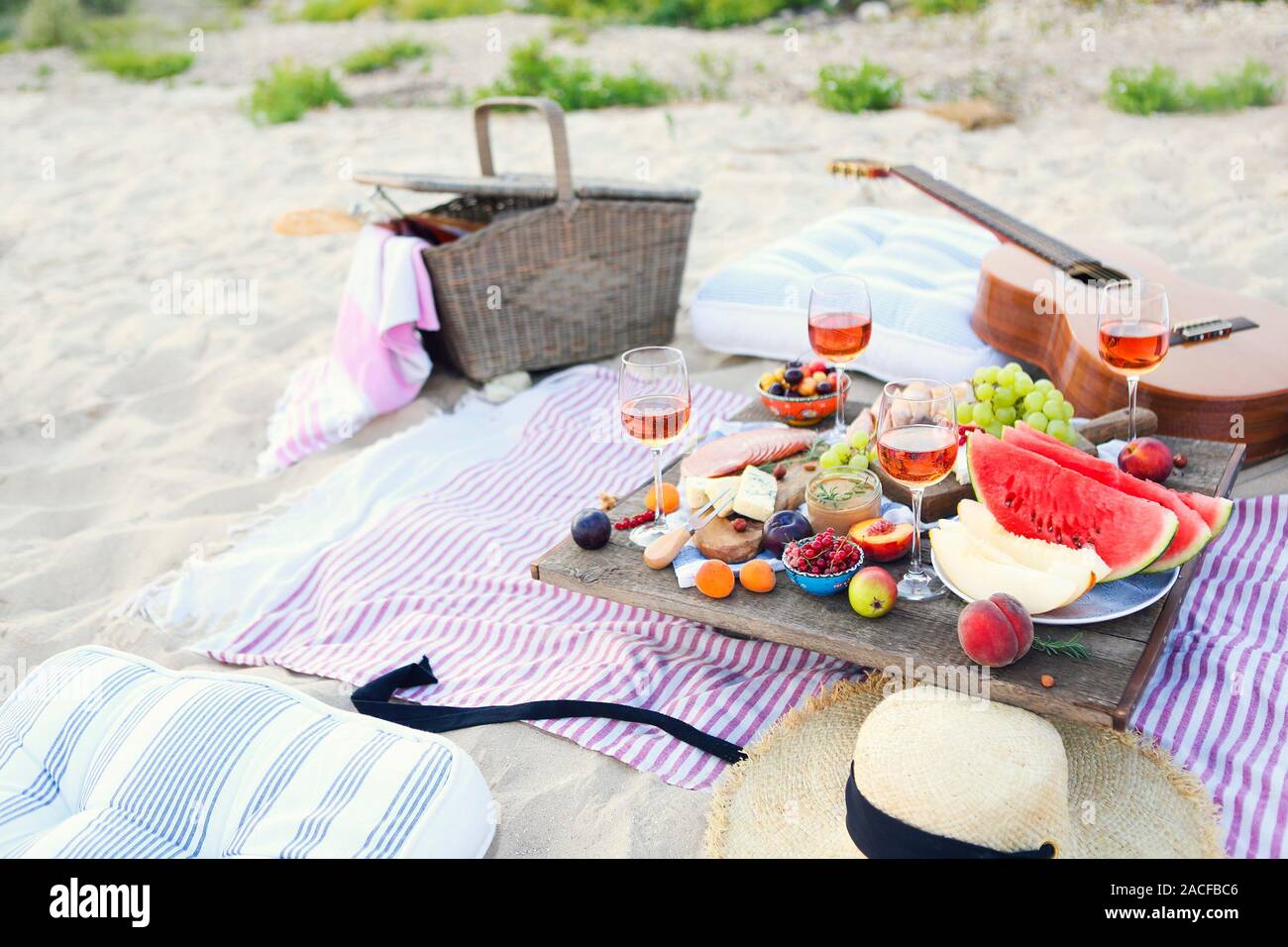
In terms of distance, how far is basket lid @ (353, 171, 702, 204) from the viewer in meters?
4.52

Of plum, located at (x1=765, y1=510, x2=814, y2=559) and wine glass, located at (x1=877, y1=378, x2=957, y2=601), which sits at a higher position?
wine glass, located at (x1=877, y1=378, x2=957, y2=601)

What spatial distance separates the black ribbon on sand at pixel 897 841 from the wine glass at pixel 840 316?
1.31 m

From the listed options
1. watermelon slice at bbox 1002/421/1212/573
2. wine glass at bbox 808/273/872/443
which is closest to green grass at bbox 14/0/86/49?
wine glass at bbox 808/273/872/443

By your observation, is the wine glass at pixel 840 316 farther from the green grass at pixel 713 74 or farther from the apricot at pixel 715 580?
the green grass at pixel 713 74

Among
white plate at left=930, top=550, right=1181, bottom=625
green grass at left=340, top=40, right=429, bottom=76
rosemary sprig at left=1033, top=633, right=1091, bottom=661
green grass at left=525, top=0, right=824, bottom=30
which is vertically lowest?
rosemary sprig at left=1033, top=633, right=1091, bottom=661

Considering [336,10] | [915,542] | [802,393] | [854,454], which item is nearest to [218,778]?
[915,542]

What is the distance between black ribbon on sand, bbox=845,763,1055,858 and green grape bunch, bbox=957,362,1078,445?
1.23m

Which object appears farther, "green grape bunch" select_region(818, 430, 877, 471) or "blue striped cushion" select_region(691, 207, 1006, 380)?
"blue striped cushion" select_region(691, 207, 1006, 380)

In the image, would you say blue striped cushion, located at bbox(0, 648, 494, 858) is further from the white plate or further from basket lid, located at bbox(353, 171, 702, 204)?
basket lid, located at bbox(353, 171, 702, 204)

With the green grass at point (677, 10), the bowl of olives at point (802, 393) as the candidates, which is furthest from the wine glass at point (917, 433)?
the green grass at point (677, 10)

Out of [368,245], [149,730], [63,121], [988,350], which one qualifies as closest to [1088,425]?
[988,350]

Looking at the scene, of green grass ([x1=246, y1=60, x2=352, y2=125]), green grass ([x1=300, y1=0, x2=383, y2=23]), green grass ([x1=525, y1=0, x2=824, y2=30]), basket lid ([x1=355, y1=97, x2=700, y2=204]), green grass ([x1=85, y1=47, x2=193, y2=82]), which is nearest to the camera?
basket lid ([x1=355, y1=97, x2=700, y2=204])
